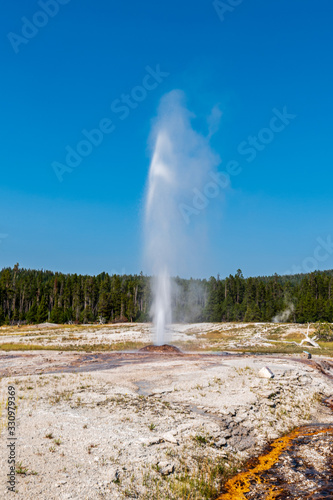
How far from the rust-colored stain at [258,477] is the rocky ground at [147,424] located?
374 mm

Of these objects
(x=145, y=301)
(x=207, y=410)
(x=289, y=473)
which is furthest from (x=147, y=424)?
(x=145, y=301)

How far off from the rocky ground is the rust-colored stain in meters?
0.37

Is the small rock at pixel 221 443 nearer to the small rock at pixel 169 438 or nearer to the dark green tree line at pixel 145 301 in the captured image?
the small rock at pixel 169 438

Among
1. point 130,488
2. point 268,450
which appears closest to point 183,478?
point 130,488

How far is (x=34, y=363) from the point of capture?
3067 cm

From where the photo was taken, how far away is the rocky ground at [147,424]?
9.84 metres

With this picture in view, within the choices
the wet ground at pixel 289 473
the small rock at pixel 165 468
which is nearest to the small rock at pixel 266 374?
the wet ground at pixel 289 473

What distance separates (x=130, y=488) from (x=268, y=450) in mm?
6191

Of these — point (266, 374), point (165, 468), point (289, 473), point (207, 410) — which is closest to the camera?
point (165, 468)

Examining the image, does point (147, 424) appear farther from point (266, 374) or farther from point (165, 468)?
point (266, 374)

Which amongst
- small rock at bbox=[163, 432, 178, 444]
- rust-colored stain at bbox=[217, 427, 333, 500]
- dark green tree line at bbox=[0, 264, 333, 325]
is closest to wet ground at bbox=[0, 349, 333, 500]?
rust-colored stain at bbox=[217, 427, 333, 500]

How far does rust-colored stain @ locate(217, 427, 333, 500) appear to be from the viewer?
10023mm

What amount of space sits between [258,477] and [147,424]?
473 cm

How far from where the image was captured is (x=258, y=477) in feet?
36.4
